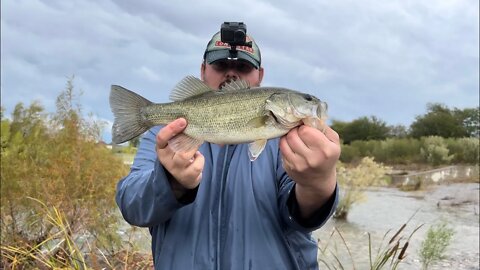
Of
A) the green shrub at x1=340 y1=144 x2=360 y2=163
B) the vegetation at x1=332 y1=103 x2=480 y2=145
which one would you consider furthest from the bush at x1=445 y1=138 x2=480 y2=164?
the vegetation at x1=332 y1=103 x2=480 y2=145

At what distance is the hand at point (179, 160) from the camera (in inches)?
95.2

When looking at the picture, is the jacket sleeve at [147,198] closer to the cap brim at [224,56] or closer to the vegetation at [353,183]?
the cap brim at [224,56]

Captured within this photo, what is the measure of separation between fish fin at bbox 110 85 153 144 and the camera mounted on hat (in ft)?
2.11

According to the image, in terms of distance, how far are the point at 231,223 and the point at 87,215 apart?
4641 mm

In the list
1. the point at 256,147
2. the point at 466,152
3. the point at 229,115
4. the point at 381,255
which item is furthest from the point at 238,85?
the point at 466,152

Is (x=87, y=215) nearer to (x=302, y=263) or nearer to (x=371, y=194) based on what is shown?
(x=302, y=263)

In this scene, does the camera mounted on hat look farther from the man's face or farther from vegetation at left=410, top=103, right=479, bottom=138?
vegetation at left=410, top=103, right=479, bottom=138

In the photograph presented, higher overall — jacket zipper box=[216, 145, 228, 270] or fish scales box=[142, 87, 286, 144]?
fish scales box=[142, 87, 286, 144]

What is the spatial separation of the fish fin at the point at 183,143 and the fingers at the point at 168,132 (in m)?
0.03

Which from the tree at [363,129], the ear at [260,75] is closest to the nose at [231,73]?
the ear at [260,75]

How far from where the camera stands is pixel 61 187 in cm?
658

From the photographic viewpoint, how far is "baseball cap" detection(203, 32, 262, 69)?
3.11 meters

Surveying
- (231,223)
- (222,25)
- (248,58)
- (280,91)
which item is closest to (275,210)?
(231,223)

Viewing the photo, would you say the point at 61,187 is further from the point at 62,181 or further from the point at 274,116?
the point at 274,116
